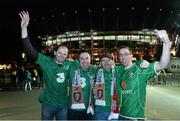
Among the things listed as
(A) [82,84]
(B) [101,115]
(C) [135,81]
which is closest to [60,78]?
(A) [82,84]

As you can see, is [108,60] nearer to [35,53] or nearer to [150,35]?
[35,53]

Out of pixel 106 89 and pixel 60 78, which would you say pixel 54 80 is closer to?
pixel 60 78

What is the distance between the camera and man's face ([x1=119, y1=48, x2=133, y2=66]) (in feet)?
19.1

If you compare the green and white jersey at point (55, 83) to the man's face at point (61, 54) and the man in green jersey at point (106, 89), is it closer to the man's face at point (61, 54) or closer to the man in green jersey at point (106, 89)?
the man's face at point (61, 54)

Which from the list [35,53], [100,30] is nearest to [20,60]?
[35,53]

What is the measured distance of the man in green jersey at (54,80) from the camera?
256 inches

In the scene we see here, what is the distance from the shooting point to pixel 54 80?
651cm

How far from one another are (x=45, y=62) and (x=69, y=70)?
0.40 meters

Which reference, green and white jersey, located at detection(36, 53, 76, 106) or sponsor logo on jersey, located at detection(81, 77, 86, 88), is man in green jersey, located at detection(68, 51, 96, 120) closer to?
sponsor logo on jersey, located at detection(81, 77, 86, 88)

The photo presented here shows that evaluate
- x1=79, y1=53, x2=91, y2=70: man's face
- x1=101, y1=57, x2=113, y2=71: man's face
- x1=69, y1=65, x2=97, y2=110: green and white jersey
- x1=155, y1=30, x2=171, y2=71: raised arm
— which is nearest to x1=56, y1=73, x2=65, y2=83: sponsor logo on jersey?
x1=69, y1=65, x2=97, y2=110: green and white jersey

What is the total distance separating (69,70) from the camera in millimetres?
6660

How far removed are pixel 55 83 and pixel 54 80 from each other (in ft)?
0.17

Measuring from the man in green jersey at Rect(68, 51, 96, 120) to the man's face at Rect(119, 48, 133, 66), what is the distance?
31.1 inches

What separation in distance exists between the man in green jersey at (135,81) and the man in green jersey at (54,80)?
1.03 metres
